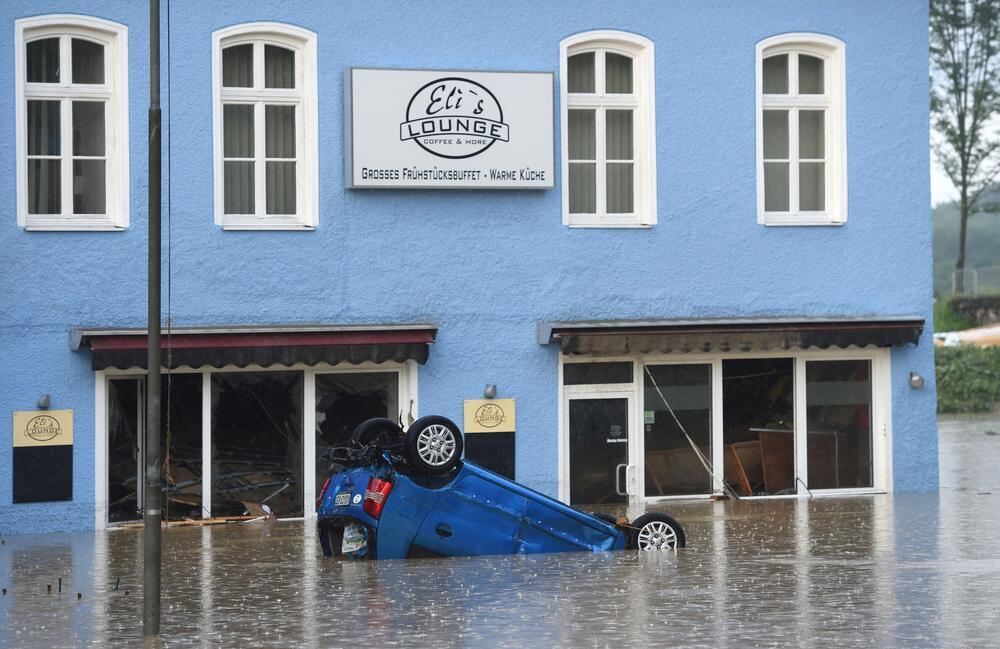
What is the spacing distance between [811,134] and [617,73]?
2.90m

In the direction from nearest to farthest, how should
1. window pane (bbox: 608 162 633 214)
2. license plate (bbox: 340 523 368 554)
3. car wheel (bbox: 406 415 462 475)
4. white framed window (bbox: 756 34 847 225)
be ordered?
car wheel (bbox: 406 415 462 475) < license plate (bbox: 340 523 368 554) < window pane (bbox: 608 162 633 214) < white framed window (bbox: 756 34 847 225)

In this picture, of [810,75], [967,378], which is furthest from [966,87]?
[810,75]

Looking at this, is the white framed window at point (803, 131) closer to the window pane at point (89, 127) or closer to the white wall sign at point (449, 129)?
the white wall sign at point (449, 129)

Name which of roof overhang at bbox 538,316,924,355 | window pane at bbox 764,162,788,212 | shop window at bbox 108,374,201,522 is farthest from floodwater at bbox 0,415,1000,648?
window pane at bbox 764,162,788,212

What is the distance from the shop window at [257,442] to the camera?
810 inches

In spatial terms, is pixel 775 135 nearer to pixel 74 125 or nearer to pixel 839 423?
pixel 839 423

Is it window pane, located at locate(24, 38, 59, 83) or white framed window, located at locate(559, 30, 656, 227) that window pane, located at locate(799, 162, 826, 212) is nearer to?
white framed window, located at locate(559, 30, 656, 227)

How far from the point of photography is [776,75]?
2270 cm

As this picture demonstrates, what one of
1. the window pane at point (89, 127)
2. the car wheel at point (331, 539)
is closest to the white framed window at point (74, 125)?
the window pane at point (89, 127)

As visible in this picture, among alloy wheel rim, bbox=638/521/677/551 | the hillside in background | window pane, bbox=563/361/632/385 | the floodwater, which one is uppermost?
the hillside in background

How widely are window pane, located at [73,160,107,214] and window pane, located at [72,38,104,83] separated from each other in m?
1.02

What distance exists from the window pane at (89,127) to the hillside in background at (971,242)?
78.5 m

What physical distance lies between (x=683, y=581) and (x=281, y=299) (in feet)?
27.2

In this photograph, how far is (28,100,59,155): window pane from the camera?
2014 centimetres
